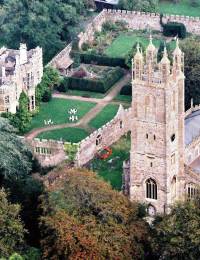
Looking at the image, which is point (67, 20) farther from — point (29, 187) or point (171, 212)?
point (171, 212)

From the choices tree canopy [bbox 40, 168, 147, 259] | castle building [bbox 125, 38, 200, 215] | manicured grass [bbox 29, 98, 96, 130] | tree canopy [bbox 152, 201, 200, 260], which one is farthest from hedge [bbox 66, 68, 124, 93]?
tree canopy [bbox 152, 201, 200, 260]

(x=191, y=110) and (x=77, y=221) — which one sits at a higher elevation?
(x=191, y=110)

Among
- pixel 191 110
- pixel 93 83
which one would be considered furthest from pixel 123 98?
pixel 191 110

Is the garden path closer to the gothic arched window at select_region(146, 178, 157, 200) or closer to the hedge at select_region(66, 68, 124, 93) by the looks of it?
the hedge at select_region(66, 68, 124, 93)

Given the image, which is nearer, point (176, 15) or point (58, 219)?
point (58, 219)

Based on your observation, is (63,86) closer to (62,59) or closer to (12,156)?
(62,59)

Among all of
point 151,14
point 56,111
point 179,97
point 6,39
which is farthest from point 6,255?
point 151,14

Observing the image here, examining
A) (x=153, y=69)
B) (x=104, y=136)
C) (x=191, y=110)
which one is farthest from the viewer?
(x=104, y=136)
